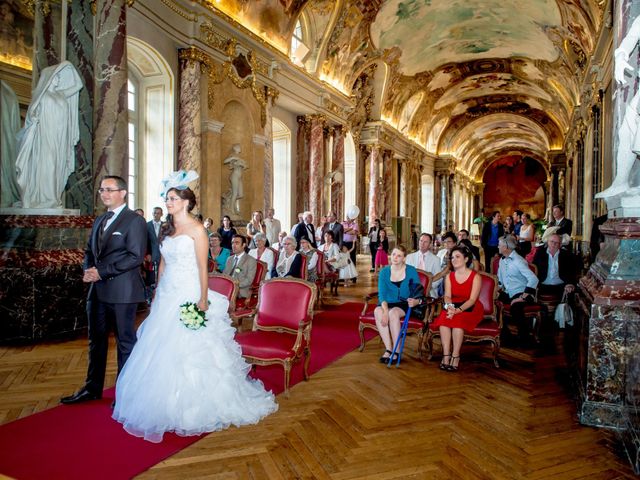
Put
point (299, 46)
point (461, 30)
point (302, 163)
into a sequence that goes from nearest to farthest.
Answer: point (299, 46) < point (302, 163) < point (461, 30)

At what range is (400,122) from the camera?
2309 centimetres

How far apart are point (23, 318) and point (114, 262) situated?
9.49 ft

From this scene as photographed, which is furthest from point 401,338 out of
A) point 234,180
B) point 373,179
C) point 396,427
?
point 373,179

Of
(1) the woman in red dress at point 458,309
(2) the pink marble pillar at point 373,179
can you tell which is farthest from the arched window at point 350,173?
(1) the woman in red dress at point 458,309

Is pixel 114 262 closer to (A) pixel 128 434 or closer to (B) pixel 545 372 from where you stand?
(A) pixel 128 434

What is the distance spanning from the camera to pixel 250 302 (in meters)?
6.14

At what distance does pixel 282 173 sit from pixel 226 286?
9.89 meters

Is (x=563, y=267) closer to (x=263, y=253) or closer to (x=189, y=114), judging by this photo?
(x=263, y=253)

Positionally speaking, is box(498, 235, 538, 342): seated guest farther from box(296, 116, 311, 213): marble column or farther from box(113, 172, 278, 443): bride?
box(296, 116, 311, 213): marble column

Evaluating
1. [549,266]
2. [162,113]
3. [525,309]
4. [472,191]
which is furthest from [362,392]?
[472,191]

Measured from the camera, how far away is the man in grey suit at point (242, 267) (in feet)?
→ 20.6

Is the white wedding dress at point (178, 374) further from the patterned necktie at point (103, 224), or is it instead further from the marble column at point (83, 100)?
the marble column at point (83, 100)

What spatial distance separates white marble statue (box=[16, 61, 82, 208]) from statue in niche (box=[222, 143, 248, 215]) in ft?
14.5

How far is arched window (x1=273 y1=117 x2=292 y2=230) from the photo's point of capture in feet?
47.4
